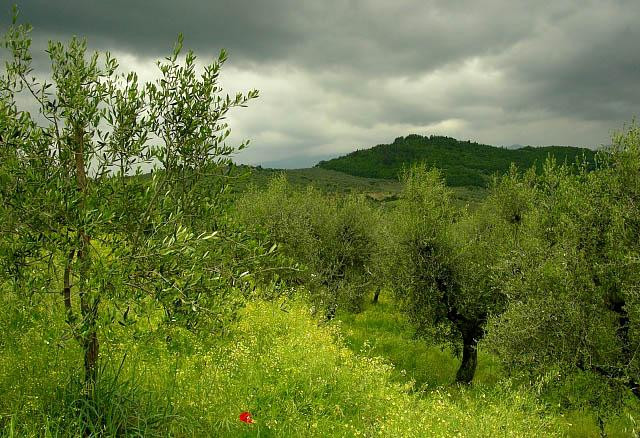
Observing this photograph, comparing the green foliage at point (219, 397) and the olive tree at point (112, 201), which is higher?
the olive tree at point (112, 201)

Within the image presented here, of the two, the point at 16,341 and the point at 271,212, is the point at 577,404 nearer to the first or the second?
the point at 16,341

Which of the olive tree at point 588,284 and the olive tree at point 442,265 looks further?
the olive tree at point 442,265

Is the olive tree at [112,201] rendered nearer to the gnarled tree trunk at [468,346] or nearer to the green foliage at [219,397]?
the green foliage at [219,397]

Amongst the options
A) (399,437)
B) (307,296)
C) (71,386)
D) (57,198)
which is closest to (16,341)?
(71,386)

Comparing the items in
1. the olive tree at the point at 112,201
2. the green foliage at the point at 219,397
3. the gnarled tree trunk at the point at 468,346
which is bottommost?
the gnarled tree trunk at the point at 468,346

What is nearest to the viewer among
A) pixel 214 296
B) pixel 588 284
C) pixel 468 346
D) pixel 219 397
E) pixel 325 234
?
pixel 214 296

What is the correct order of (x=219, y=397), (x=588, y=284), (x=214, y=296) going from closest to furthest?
(x=214, y=296) < (x=219, y=397) < (x=588, y=284)

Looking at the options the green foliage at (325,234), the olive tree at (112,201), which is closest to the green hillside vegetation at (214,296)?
the olive tree at (112,201)

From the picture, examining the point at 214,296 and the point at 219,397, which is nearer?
the point at 214,296

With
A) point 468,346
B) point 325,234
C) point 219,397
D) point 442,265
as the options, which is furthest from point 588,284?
point 325,234

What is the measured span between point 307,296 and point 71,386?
16650mm

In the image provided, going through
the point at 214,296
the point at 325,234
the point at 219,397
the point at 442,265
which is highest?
the point at 214,296

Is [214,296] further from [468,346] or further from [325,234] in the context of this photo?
[325,234]

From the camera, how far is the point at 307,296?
24.1 meters
